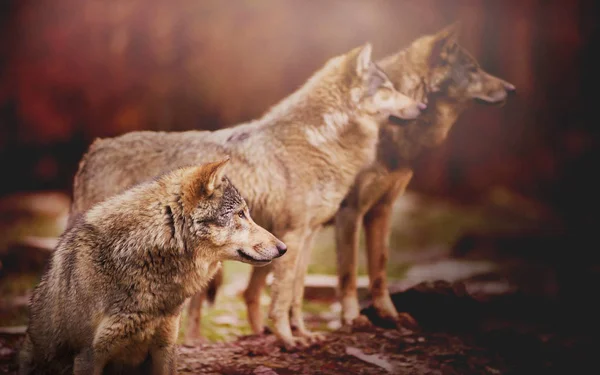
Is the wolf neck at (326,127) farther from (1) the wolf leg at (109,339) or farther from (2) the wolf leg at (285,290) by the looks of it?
(1) the wolf leg at (109,339)

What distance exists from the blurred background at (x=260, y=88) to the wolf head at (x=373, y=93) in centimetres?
87

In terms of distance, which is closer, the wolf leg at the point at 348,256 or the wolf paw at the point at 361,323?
the wolf paw at the point at 361,323

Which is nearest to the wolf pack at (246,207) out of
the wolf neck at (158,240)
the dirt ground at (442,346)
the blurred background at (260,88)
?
the wolf neck at (158,240)

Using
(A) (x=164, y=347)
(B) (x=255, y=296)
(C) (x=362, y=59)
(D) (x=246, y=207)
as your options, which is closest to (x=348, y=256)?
(B) (x=255, y=296)

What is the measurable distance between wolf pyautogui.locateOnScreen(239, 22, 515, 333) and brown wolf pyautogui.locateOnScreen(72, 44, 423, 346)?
37 centimetres

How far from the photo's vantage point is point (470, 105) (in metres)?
5.91

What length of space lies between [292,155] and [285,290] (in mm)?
1184

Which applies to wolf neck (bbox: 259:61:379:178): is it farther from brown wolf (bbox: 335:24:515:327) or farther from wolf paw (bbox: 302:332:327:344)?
wolf paw (bbox: 302:332:327:344)

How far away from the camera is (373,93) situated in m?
5.28

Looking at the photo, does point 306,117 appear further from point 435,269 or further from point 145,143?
point 435,269

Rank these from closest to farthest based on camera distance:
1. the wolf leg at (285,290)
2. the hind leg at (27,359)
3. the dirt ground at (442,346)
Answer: the hind leg at (27,359) → the dirt ground at (442,346) → the wolf leg at (285,290)

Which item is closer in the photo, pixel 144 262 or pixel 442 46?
pixel 144 262

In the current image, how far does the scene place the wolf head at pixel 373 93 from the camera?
5.26 metres

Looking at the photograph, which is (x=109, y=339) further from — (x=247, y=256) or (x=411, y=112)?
(x=411, y=112)
